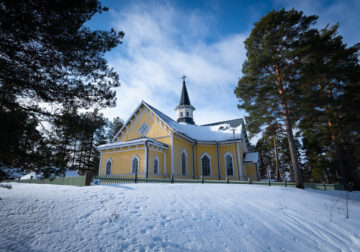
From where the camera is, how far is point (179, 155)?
63.6 ft

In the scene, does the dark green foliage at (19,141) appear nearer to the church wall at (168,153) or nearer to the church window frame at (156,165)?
the church window frame at (156,165)

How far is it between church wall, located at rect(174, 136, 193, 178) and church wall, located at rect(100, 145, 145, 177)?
3.71 m

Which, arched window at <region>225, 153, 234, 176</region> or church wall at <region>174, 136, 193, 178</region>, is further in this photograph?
arched window at <region>225, 153, 234, 176</region>

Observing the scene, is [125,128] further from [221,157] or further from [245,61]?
[245,61]

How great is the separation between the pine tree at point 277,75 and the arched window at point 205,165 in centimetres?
895

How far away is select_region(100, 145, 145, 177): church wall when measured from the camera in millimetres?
16475

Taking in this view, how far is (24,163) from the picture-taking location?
5297 millimetres

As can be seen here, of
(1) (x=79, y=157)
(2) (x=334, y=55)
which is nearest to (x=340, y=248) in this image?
(2) (x=334, y=55)

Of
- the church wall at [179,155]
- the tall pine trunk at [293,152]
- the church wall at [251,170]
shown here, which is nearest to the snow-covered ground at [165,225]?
the tall pine trunk at [293,152]

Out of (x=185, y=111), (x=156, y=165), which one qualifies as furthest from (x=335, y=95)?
(x=185, y=111)

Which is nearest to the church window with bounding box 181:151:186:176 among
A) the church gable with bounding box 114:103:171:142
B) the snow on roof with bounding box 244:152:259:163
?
the church gable with bounding box 114:103:171:142

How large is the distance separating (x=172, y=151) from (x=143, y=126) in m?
5.19

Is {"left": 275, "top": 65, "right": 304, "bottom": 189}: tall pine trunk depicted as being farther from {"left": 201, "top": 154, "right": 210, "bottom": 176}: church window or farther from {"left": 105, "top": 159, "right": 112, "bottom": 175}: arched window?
{"left": 105, "top": 159, "right": 112, "bottom": 175}: arched window

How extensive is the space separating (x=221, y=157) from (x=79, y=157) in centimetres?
2520
